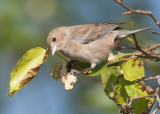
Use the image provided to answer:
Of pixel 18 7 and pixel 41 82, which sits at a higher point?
pixel 18 7

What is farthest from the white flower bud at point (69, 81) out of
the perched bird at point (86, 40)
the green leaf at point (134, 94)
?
the perched bird at point (86, 40)

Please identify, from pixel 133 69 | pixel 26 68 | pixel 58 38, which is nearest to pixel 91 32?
pixel 58 38

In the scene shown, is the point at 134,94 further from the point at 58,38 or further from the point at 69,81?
the point at 58,38

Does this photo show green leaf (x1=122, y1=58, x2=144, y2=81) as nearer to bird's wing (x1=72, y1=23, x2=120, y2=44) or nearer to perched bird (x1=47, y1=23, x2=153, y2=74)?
perched bird (x1=47, y1=23, x2=153, y2=74)

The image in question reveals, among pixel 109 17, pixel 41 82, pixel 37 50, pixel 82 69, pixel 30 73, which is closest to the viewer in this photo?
pixel 30 73

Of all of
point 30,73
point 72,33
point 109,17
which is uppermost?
point 30,73

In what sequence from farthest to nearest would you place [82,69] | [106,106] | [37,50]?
[106,106]
[82,69]
[37,50]

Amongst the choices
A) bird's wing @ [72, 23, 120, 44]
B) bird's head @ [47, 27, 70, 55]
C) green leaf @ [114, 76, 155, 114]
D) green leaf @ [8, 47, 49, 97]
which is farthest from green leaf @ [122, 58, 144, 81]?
bird's wing @ [72, 23, 120, 44]

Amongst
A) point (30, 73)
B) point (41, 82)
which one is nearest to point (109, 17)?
point (41, 82)

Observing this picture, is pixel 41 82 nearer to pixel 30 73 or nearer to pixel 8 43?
pixel 8 43
